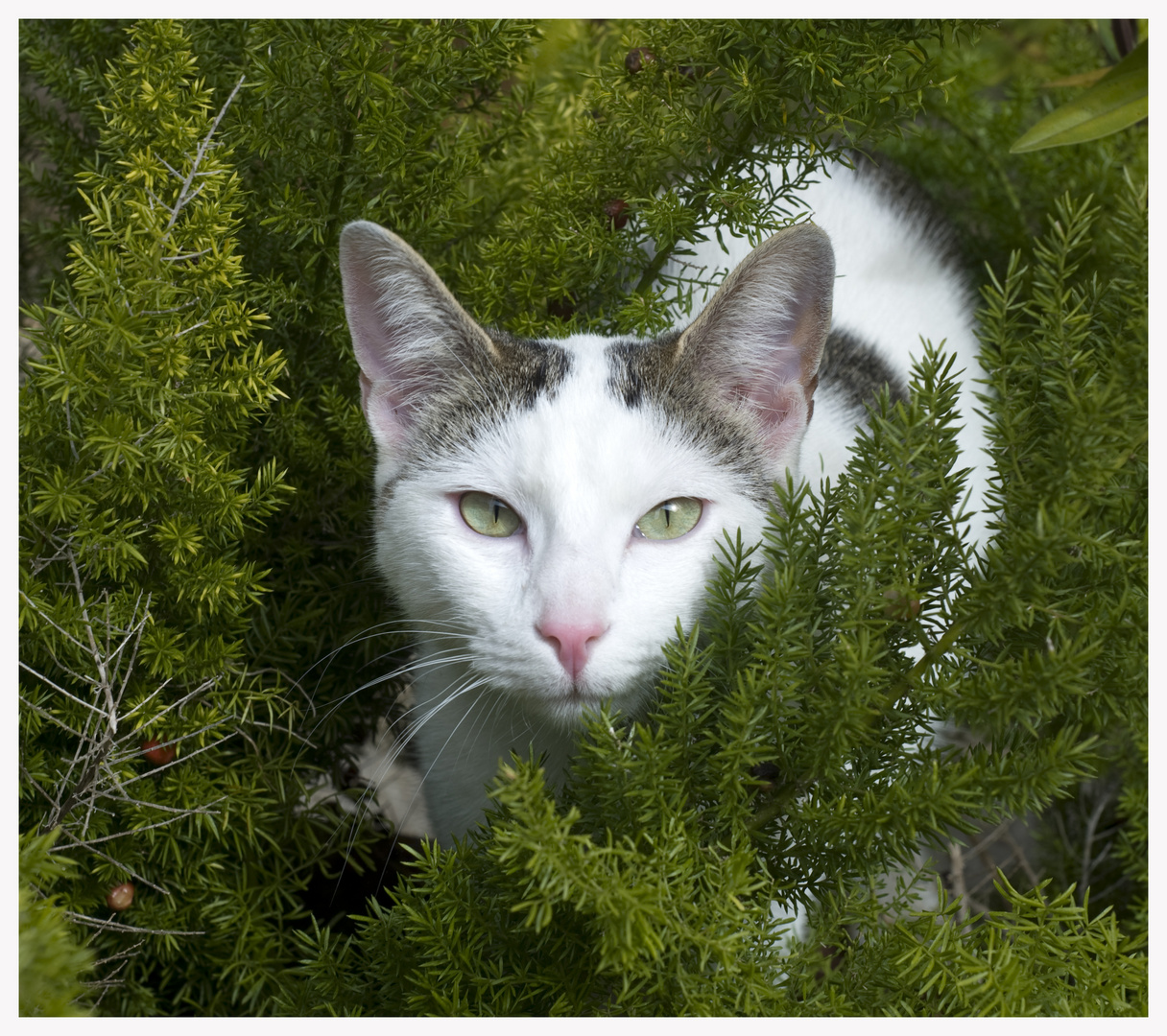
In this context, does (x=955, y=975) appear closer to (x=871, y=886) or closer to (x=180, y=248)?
(x=871, y=886)

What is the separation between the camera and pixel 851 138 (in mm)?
1340

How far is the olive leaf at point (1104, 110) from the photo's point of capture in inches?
50.3

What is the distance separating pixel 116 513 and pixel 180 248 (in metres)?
0.35

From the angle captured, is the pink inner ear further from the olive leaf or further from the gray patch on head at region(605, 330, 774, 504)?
the olive leaf

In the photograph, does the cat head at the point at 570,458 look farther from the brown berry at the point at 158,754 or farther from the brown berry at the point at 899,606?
the brown berry at the point at 158,754

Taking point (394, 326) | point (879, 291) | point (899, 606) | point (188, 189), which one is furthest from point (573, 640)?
point (879, 291)

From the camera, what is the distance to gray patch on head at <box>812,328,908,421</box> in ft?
5.66

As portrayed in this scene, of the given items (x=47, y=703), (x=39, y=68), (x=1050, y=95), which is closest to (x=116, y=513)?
(x=47, y=703)

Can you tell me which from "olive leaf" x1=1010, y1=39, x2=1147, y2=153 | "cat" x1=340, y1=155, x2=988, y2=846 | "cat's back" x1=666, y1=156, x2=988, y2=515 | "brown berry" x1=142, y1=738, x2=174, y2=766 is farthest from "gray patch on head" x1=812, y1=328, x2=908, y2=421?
"brown berry" x1=142, y1=738, x2=174, y2=766

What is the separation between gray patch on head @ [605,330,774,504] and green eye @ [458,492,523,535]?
0.21m

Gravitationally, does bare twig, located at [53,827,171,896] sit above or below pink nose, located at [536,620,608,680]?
below

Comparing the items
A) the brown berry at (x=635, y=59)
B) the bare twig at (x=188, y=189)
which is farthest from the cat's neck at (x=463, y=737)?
the brown berry at (x=635, y=59)

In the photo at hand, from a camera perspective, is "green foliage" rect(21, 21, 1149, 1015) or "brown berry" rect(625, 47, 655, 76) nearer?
"green foliage" rect(21, 21, 1149, 1015)

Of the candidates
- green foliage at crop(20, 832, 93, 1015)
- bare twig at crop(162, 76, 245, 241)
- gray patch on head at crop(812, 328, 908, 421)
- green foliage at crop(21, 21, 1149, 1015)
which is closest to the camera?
green foliage at crop(20, 832, 93, 1015)
